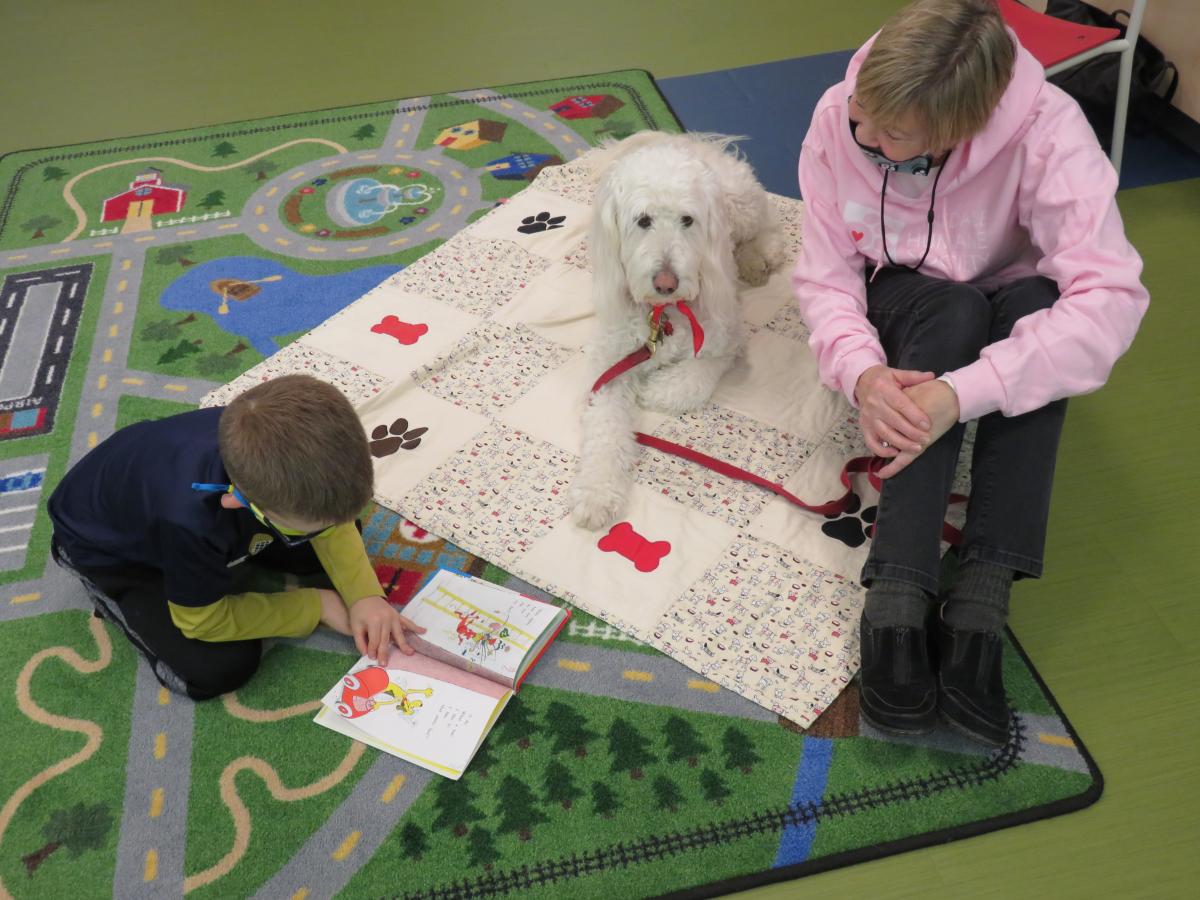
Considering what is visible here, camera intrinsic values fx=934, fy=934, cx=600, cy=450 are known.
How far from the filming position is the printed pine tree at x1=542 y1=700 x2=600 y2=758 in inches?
64.7

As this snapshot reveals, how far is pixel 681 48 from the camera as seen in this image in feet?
12.0

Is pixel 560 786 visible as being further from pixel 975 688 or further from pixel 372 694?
pixel 975 688

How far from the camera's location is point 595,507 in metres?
1.95

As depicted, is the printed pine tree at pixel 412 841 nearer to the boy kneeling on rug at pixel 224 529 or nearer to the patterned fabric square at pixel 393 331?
the boy kneeling on rug at pixel 224 529

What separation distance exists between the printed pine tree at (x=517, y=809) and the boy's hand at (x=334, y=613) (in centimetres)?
43

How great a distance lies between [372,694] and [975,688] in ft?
3.44

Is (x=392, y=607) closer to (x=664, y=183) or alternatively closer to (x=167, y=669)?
(x=167, y=669)

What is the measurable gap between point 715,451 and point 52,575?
1.45 meters

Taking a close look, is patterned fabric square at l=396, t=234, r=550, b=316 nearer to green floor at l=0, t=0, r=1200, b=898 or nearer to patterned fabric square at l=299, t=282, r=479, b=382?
patterned fabric square at l=299, t=282, r=479, b=382

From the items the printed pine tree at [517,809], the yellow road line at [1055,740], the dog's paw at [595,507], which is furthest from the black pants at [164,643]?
the yellow road line at [1055,740]

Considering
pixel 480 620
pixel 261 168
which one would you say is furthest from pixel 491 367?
pixel 261 168

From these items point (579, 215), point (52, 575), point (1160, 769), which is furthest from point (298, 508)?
point (579, 215)

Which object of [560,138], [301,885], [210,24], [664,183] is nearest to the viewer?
[301,885]

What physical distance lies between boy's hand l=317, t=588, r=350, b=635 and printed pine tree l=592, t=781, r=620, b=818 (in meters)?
0.56
